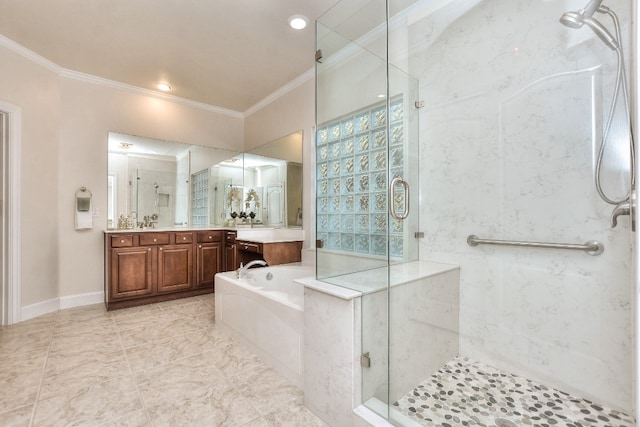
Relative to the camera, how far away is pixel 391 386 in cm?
148

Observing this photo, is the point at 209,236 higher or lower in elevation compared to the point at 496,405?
higher

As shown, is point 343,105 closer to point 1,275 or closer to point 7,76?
point 7,76

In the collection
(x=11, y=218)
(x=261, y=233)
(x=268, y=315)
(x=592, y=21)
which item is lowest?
(x=268, y=315)

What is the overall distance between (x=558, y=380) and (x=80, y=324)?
12.2ft

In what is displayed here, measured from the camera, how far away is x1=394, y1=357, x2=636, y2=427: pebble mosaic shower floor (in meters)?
1.42

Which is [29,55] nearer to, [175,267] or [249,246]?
[175,267]

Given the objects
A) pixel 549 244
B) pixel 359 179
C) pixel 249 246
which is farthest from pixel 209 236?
pixel 549 244

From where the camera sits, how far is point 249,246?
338 centimetres

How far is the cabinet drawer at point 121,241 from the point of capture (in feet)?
10.5

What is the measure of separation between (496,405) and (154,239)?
11.3ft

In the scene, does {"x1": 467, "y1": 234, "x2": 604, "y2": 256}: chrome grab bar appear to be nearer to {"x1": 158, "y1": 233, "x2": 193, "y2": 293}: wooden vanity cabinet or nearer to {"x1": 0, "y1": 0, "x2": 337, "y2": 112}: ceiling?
{"x1": 0, "y1": 0, "x2": 337, "y2": 112}: ceiling

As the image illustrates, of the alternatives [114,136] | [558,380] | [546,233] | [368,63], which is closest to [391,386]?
[558,380]

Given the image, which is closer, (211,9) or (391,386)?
(391,386)

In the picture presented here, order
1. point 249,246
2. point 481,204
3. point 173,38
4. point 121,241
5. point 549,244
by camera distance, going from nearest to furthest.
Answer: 1. point 549,244
2. point 481,204
3. point 173,38
4. point 121,241
5. point 249,246
